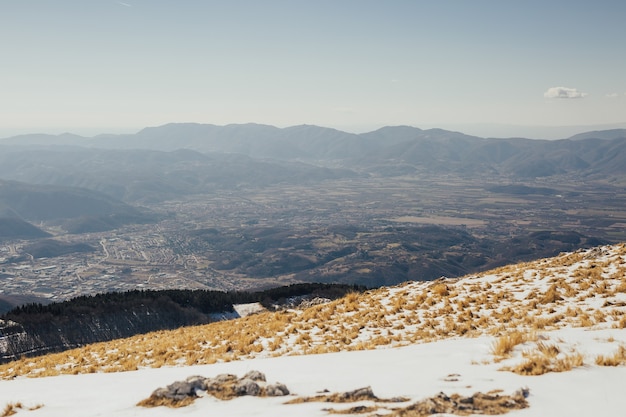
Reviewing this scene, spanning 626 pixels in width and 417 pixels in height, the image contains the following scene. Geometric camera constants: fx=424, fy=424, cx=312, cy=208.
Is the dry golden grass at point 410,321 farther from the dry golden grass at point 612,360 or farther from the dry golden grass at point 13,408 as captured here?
the dry golden grass at point 13,408

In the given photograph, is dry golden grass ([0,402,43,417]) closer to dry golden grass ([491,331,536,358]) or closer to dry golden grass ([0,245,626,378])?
dry golden grass ([0,245,626,378])

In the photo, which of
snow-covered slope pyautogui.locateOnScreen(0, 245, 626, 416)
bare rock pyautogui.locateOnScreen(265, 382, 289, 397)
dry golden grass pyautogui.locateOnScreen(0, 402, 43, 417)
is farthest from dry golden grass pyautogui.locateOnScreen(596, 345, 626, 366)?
dry golden grass pyautogui.locateOnScreen(0, 402, 43, 417)

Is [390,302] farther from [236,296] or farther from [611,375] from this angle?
[236,296]

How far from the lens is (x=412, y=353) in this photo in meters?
14.2

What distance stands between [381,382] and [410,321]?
9.87 meters

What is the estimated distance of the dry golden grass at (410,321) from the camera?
57.0 feet

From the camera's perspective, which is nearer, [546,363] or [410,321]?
[546,363]

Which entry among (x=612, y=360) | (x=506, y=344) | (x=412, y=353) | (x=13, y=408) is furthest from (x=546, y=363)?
(x=13, y=408)

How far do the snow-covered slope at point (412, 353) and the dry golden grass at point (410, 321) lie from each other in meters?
0.09

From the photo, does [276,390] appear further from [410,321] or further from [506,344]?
[410,321]

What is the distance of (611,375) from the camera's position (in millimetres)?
9781

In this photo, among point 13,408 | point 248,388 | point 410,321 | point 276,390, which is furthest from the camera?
point 410,321

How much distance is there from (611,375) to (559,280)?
1460 centimetres

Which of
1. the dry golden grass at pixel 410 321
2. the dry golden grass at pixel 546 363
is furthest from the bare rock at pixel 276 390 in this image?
the dry golden grass at pixel 410 321
